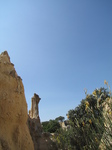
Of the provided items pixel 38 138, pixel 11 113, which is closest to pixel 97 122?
pixel 11 113

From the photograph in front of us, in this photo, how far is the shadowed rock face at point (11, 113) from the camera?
3.50 meters

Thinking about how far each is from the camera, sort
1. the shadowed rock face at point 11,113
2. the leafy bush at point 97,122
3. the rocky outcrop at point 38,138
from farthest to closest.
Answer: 1. the rocky outcrop at point 38,138
2. the shadowed rock face at point 11,113
3. the leafy bush at point 97,122

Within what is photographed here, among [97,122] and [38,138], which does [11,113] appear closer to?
[97,122]

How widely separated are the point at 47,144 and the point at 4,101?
20.2 ft

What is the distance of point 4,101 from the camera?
12.5 ft

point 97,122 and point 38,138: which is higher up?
point 38,138

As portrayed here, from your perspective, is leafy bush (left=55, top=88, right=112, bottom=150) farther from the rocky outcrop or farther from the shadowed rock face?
the rocky outcrop

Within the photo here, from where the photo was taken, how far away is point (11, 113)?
3.90 m

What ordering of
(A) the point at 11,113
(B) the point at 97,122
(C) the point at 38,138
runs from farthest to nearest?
(C) the point at 38,138, (A) the point at 11,113, (B) the point at 97,122

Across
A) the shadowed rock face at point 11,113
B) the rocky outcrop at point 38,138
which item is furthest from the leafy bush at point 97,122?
the rocky outcrop at point 38,138

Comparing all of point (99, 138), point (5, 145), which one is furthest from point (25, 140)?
point (99, 138)

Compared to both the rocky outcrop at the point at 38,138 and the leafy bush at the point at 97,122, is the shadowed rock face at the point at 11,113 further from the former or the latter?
the rocky outcrop at the point at 38,138

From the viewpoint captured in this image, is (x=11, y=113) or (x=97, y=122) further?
(x=11, y=113)

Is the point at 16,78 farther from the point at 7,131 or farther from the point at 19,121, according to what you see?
the point at 7,131
